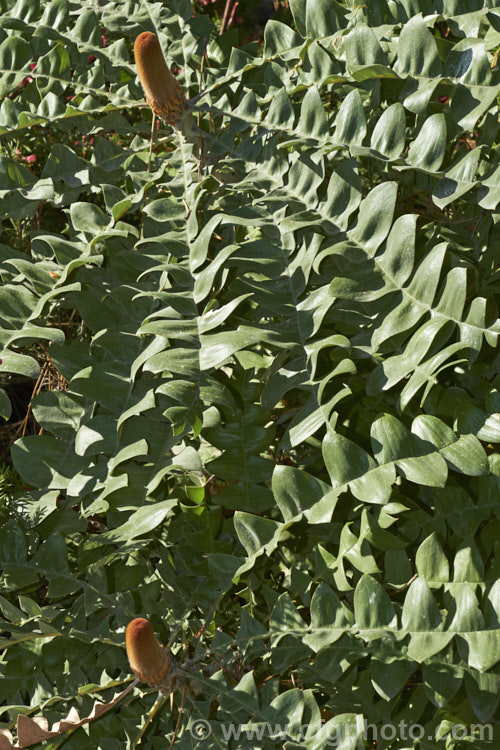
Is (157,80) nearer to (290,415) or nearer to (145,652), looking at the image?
(290,415)

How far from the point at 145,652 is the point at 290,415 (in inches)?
13.2

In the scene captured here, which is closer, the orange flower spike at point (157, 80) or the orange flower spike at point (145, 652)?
the orange flower spike at point (145, 652)

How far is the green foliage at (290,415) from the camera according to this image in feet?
2.20

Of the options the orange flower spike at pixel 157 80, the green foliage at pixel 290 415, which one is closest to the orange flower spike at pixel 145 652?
the green foliage at pixel 290 415

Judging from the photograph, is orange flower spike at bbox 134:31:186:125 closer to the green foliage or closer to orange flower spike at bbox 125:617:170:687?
the green foliage

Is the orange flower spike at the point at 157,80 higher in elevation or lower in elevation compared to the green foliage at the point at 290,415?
higher

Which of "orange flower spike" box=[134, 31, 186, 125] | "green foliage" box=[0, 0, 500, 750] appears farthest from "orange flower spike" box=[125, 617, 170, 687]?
"orange flower spike" box=[134, 31, 186, 125]

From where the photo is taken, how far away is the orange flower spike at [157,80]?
0.83m

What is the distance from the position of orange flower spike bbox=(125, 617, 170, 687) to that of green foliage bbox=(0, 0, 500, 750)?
0.06m

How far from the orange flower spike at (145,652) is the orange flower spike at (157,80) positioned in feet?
1.95

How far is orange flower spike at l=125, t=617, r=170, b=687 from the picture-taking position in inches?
25.8

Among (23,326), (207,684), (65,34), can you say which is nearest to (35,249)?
(23,326)

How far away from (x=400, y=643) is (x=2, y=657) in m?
0.45

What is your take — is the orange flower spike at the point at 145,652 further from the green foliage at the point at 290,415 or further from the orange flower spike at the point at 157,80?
the orange flower spike at the point at 157,80
